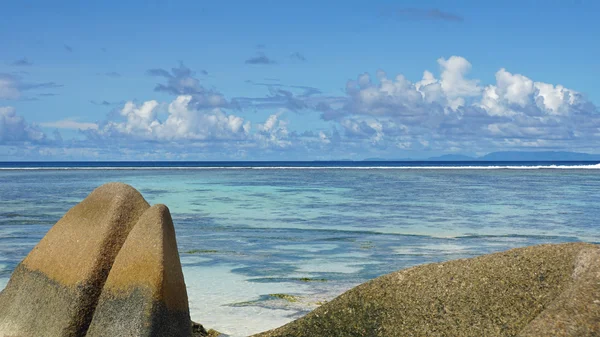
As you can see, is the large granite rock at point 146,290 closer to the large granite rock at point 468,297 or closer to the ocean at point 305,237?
the large granite rock at point 468,297

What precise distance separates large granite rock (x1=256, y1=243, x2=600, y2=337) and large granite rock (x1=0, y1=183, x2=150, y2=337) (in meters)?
1.89

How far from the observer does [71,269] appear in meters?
6.41

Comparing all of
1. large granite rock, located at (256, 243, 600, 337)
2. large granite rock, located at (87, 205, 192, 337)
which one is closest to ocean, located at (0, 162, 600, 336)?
large granite rock, located at (87, 205, 192, 337)

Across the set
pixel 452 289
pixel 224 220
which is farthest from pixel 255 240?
pixel 452 289

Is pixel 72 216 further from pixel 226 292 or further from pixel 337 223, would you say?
pixel 337 223

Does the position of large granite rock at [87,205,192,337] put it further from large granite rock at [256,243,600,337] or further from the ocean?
the ocean

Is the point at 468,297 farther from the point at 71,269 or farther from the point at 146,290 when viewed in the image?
the point at 71,269

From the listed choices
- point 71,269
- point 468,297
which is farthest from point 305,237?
point 468,297

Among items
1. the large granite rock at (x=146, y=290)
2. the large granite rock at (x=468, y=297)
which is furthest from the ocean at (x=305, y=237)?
the large granite rock at (x=468, y=297)

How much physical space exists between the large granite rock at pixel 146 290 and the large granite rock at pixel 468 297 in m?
0.97

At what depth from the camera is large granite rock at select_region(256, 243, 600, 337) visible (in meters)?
5.02

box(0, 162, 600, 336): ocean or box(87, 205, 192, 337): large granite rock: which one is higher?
box(87, 205, 192, 337): large granite rock

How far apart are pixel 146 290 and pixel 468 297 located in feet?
8.96

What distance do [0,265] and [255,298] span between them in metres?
5.64
